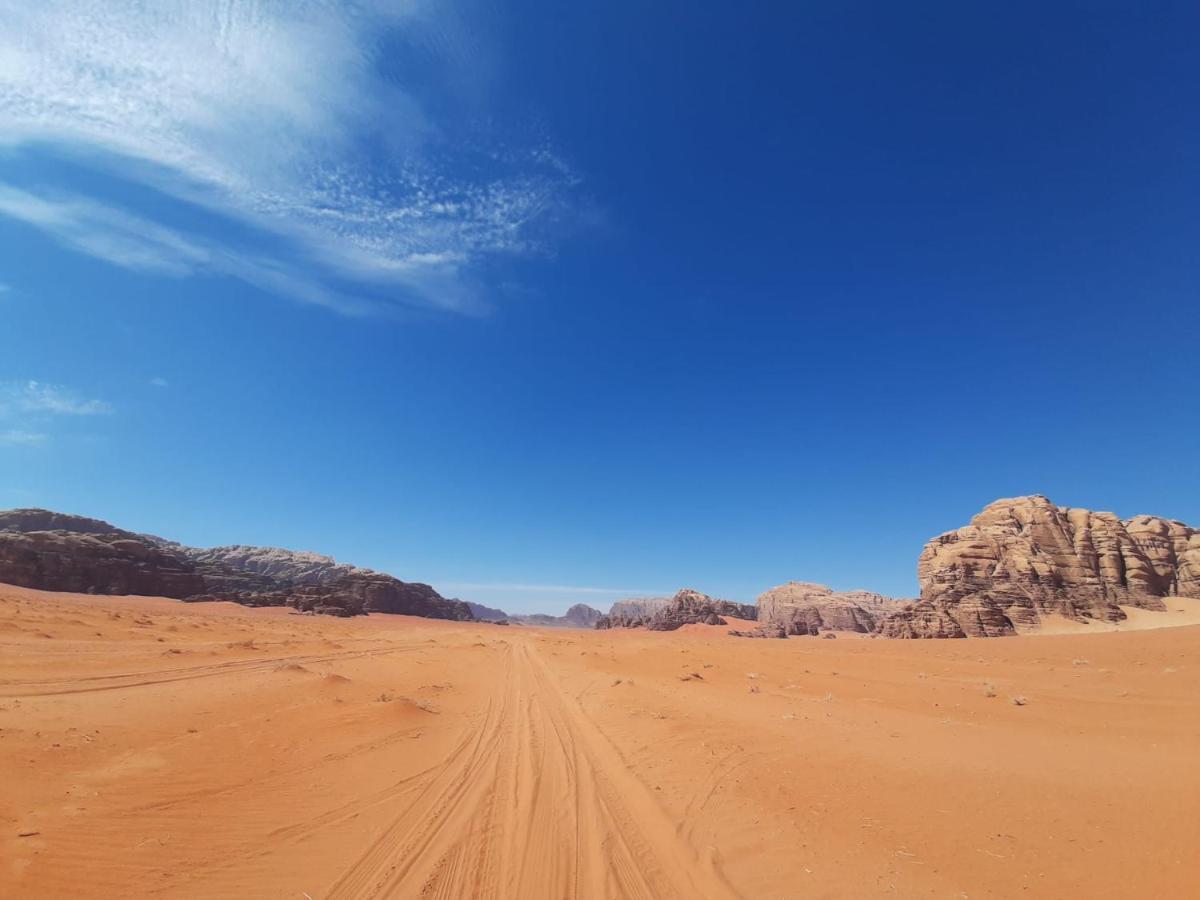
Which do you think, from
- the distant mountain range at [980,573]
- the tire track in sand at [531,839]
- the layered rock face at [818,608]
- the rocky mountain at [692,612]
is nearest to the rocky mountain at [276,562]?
the distant mountain range at [980,573]

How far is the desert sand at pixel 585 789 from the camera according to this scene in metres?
5.08

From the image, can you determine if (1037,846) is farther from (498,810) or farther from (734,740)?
(498,810)

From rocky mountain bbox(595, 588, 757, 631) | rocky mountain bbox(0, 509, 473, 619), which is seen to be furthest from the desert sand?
rocky mountain bbox(595, 588, 757, 631)

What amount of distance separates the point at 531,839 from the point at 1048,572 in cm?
4911

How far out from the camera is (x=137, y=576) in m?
59.3

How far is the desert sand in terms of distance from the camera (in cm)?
508

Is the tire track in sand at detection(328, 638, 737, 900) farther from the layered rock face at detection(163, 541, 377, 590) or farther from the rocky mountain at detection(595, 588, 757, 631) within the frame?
the layered rock face at detection(163, 541, 377, 590)

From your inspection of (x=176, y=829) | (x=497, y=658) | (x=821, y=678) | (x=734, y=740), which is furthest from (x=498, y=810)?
(x=497, y=658)

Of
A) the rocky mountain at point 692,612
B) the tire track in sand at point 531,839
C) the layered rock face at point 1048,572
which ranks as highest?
the layered rock face at point 1048,572

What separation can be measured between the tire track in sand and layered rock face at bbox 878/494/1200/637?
40522mm

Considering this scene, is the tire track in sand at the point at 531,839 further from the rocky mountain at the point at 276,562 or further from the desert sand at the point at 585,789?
the rocky mountain at the point at 276,562

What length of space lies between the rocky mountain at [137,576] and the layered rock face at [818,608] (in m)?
64.2

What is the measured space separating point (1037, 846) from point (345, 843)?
26.1 feet

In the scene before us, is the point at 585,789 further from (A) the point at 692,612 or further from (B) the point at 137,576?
(A) the point at 692,612
